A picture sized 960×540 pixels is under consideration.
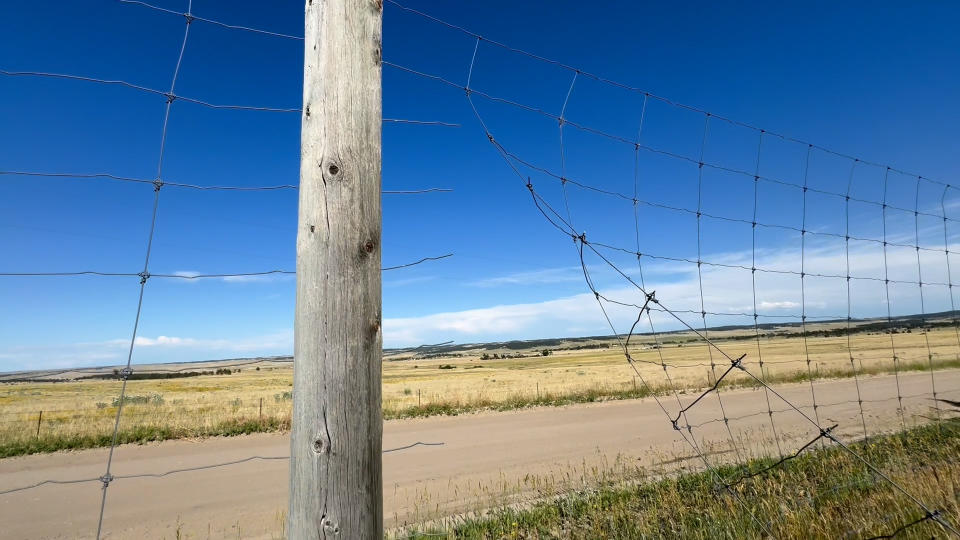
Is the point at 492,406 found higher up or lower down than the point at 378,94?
lower down

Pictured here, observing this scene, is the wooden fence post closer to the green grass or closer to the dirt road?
the green grass

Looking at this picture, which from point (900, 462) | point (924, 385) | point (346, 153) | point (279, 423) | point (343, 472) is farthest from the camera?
point (924, 385)

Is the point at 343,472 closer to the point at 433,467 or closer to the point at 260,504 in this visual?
the point at 260,504

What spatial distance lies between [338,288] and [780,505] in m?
4.16

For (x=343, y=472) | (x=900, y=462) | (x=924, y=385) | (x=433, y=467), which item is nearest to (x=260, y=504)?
(x=433, y=467)

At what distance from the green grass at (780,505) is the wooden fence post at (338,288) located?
121 inches

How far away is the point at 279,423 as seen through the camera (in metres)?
19.4

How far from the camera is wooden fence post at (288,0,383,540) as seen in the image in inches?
71.6

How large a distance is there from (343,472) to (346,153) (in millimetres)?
1188

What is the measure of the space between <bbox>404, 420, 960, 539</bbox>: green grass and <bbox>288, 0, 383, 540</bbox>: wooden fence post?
3074 millimetres

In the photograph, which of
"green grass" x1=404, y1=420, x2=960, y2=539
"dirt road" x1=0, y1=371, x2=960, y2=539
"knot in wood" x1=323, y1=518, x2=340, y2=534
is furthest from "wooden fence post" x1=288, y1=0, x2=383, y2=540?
"dirt road" x1=0, y1=371, x2=960, y2=539

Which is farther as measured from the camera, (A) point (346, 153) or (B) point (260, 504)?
(B) point (260, 504)

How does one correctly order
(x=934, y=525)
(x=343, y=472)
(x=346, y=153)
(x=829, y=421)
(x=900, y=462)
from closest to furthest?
(x=343, y=472) → (x=346, y=153) → (x=934, y=525) → (x=900, y=462) → (x=829, y=421)

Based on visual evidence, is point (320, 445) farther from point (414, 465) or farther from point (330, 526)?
point (414, 465)
